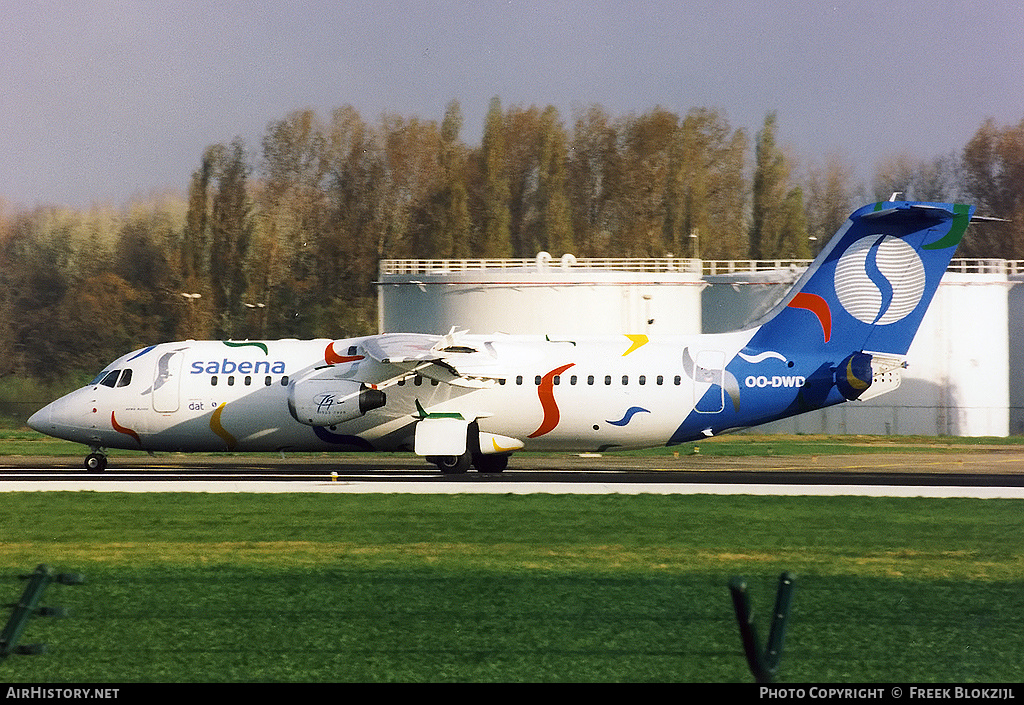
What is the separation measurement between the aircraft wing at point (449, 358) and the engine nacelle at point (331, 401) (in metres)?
1.07

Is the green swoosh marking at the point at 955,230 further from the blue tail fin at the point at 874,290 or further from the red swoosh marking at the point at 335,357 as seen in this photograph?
the red swoosh marking at the point at 335,357

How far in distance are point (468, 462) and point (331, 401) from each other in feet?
14.0

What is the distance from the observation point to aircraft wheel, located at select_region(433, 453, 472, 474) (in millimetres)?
36625

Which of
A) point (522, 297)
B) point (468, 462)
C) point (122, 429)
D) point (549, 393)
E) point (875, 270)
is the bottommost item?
point (468, 462)

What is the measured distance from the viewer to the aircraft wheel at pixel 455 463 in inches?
1442

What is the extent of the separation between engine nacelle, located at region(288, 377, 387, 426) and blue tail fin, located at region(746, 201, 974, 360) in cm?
1063

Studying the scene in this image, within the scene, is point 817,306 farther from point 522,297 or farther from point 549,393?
point 522,297

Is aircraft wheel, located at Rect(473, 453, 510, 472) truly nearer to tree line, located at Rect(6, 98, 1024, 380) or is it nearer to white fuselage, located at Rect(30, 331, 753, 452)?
white fuselage, located at Rect(30, 331, 753, 452)

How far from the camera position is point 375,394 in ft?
117

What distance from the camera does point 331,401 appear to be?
117ft

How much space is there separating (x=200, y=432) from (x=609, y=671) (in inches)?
1051

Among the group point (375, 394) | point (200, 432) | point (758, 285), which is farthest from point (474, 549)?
point (758, 285)

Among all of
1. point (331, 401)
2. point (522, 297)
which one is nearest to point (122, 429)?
point (331, 401)
